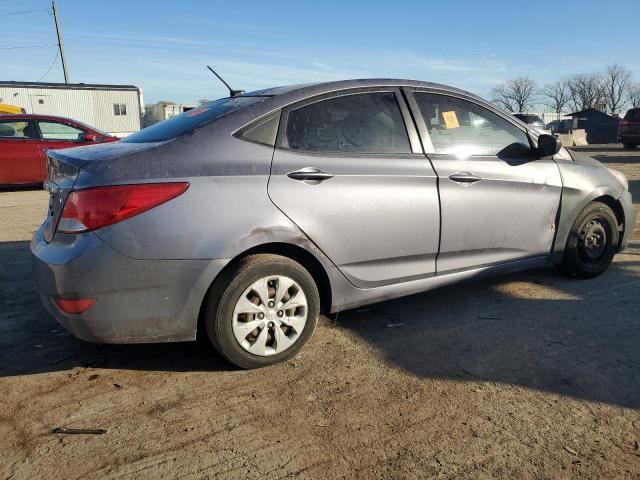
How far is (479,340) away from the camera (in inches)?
131

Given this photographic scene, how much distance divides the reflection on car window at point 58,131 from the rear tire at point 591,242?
30.9ft

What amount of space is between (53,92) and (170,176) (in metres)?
29.6

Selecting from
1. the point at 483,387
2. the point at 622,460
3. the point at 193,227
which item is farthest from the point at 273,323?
the point at 622,460

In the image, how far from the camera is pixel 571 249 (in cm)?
428

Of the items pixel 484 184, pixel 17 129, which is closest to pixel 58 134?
pixel 17 129

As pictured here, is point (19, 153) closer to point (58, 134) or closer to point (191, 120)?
point (58, 134)

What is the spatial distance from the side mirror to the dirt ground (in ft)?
3.73

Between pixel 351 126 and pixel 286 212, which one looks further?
pixel 351 126

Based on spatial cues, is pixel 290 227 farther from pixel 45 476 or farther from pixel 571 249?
→ pixel 571 249

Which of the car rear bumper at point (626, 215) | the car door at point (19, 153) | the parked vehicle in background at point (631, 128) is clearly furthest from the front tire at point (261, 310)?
the parked vehicle in background at point (631, 128)

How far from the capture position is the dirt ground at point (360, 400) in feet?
7.19

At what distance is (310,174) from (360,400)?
1.27 meters

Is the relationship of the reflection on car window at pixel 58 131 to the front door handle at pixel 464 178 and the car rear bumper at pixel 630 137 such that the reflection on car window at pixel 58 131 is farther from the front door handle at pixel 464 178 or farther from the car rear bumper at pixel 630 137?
the car rear bumper at pixel 630 137

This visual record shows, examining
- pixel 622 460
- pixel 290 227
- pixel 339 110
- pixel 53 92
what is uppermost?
pixel 53 92
